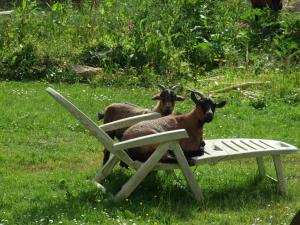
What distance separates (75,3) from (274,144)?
1432 centimetres

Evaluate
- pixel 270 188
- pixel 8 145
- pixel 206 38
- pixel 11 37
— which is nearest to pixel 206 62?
pixel 206 38

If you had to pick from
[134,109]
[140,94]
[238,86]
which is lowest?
[140,94]

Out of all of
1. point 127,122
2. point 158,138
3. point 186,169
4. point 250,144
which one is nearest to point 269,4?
point 250,144

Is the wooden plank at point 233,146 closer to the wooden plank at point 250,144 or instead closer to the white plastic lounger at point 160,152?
the white plastic lounger at point 160,152

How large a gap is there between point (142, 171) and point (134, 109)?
1590 millimetres

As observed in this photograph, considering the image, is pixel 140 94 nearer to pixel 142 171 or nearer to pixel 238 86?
pixel 238 86

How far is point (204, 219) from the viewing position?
248 inches

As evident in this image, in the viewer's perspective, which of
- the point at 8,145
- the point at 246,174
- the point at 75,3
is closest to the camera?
the point at 246,174

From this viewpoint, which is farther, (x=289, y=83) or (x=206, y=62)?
(x=206, y=62)

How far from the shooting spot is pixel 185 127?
7195 mm

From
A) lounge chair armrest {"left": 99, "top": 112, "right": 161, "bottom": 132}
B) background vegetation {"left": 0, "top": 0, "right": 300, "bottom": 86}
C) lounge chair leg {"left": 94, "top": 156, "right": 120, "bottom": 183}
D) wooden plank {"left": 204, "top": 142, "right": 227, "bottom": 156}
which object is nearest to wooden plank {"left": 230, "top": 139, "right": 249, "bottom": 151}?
wooden plank {"left": 204, "top": 142, "right": 227, "bottom": 156}

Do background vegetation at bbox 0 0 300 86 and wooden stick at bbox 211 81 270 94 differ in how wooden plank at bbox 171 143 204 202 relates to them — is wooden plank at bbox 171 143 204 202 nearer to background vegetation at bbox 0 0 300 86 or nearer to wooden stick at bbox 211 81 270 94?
wooden stick at bbox 211 81 270 94

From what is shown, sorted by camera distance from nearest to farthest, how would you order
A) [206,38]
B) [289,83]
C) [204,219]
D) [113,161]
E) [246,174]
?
[204,219] < [113,161] < [246,174] < [289,83] < [206,38]

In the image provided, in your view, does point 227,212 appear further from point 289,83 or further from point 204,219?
point 289,83
